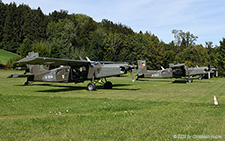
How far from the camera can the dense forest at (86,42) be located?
75.3 m

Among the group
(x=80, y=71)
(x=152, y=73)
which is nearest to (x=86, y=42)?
(x=152, y=73)

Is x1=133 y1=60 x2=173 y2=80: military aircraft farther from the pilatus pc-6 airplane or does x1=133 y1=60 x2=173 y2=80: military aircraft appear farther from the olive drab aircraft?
the pilatus pc-6 airplane

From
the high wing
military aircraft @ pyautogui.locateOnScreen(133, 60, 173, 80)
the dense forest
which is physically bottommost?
military aircraft @ pyautogui.locateOnScreen(133, 60, 173, 80)

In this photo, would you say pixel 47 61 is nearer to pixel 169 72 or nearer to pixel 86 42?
pixel 169 72

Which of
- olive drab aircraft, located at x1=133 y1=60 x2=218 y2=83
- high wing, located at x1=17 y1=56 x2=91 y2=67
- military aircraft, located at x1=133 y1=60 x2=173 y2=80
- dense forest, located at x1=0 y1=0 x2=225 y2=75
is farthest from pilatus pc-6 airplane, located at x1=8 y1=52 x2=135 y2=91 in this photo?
dense forest, located at x1=0 y1=0 x2=225 y2=75

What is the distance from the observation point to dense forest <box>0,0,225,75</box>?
247ft

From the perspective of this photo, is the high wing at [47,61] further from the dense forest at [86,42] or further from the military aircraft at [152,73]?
the dense forest at [86,42]

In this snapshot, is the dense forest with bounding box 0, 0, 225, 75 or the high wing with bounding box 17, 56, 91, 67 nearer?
the high wing with bounding box 17, 56, 91, 67

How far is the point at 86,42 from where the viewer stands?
10762 centimetres

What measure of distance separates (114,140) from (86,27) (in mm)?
108163

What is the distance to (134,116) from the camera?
342 inches

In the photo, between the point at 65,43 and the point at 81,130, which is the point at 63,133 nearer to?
the point at 81,130

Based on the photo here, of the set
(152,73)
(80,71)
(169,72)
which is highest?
(80,71)

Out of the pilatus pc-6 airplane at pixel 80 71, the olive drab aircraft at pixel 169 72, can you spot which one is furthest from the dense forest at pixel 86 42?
the pilatus pc-6 airplane at pixel 80 71
